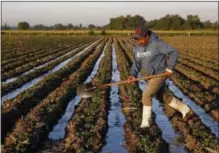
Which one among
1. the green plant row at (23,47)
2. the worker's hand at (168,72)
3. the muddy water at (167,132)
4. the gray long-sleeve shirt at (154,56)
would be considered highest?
the gray long-sleeve shirt at (154,56)

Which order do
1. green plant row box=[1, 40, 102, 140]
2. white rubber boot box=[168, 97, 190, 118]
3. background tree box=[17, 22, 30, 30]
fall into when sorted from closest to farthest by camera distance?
white rubber boot box=[168, 97, 190, 118]
green plant row box=[1, 40, 102, 140]
background tree box=[17, 22, 30, 30]

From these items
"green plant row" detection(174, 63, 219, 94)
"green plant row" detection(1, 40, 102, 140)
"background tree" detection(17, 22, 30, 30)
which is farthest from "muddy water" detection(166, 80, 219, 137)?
"background tree" detection(17, 22, 30, 30)

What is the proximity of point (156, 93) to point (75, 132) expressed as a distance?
156 cm

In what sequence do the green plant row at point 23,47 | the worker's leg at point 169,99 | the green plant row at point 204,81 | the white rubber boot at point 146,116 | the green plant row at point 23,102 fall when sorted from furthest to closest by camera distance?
the green plant row at point 23,47 → the green plant row at point 204,81 → the green plant row at point 23,102 → the worker's leg at point 169,99 → the white rubber boot at point 146,116

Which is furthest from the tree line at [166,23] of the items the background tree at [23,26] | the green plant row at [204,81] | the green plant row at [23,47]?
the green plant row at [204,81]

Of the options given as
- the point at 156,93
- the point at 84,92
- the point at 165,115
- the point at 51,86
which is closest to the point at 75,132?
the point at 84,92

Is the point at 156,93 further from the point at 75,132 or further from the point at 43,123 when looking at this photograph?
the point at 43,123

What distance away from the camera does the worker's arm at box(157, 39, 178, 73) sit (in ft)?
24.3

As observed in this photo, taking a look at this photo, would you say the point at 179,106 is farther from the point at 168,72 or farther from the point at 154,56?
the point at 154,56

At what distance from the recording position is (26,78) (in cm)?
1535

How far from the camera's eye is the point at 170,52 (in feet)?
24.5

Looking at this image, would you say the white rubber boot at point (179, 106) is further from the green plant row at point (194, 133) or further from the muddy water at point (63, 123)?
the muddy water at point (63, 123)

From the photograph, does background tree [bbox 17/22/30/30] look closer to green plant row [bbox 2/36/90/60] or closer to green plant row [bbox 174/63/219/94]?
green plant row [bbox 2/36/90/60]

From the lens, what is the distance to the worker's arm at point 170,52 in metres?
7.41
